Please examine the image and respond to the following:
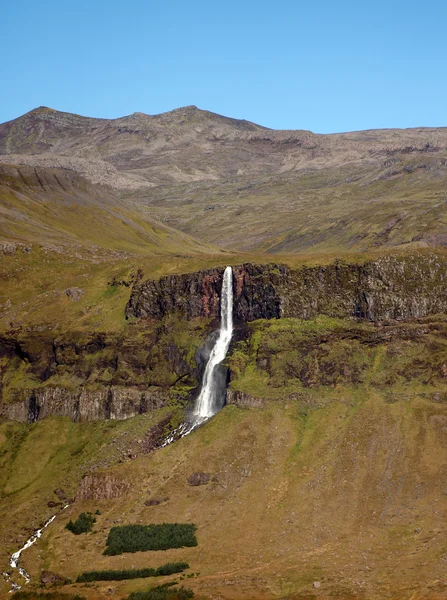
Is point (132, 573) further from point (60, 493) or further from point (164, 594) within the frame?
point (60, 493)

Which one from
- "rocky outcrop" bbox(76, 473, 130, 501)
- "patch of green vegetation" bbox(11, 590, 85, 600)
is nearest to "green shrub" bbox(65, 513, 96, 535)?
"rocky outcrop" bbox(76, 473, 130, 501)

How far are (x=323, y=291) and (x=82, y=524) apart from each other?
60854 mm

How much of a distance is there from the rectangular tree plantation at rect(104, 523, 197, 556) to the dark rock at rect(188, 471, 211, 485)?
385 inches

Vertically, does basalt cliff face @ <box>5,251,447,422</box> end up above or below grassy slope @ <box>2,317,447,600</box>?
above

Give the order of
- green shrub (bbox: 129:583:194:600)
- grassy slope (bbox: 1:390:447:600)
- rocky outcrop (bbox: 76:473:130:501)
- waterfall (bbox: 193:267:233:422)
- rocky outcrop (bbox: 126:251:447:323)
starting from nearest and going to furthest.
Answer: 1. green shrub (bbox: 129:583:194:600)
2. grassy slope (bbox: 1:390:447:600)
3. rocky outcrop (bbox: 76:473:130:501)
4. waterfall (bbox: 193:267:233:422)
5. rocky outcrop (bbox: 126:251:447:323)

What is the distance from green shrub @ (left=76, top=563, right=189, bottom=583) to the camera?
326ft

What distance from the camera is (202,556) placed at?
338 ft

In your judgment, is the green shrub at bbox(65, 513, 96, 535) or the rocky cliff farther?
the rocky cliff

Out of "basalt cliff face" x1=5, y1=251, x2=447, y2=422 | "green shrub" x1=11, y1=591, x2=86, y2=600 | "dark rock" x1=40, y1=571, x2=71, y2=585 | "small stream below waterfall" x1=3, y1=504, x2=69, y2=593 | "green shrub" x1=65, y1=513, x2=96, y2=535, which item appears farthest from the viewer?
"basalt cliff face" x1=5, y1=251, x2=447, y2=422

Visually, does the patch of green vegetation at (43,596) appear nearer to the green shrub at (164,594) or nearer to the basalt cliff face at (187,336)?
the green shrub at (164,594)

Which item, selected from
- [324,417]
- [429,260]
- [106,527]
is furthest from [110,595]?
[429,260]

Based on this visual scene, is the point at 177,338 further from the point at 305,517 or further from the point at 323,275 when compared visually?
the point at 305,517

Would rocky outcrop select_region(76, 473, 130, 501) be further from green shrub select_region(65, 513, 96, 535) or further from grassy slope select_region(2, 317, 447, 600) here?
green shrub select_region(65, 513, 96, 535)

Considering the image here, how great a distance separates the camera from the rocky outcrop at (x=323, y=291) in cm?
14700
